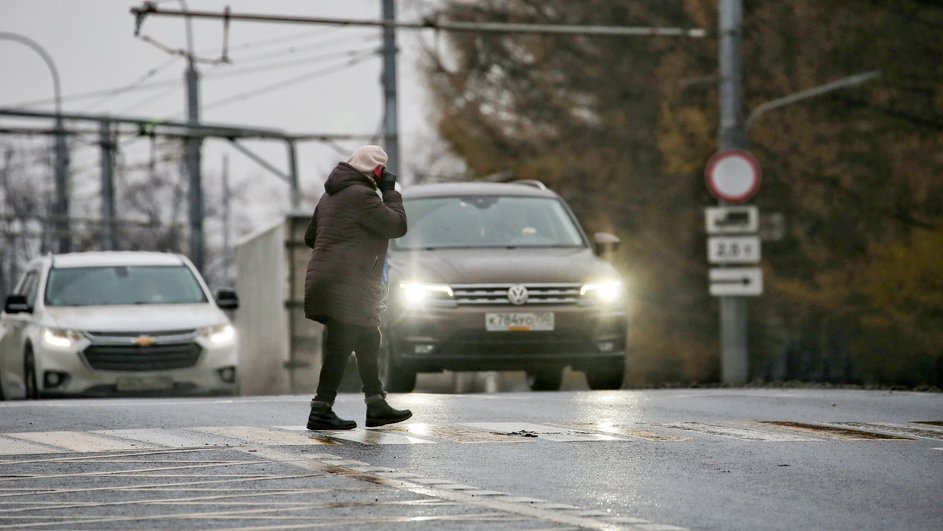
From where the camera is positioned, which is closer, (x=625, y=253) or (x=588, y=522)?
(x=588, y=522)

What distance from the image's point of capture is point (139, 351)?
62.2ft

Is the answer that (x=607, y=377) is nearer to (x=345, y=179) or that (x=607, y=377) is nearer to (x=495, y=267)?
(x=495, y=267)

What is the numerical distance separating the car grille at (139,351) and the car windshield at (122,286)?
1130 mm

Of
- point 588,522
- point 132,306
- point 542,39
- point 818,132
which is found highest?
point 542,39

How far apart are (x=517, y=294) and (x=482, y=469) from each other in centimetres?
703

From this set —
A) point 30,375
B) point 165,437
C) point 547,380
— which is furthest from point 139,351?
point 165,437

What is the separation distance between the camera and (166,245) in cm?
8488

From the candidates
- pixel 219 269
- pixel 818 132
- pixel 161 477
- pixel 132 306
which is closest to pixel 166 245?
pixel 219 269

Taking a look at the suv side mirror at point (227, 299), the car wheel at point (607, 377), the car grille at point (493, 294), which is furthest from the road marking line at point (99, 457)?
the suv side mirror at point (227, 299)

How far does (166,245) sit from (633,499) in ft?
254

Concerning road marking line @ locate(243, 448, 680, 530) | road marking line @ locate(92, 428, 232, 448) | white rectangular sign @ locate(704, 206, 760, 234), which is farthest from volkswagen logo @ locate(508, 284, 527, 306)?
white rectangular sign @ locate(704, 206, 760, 234)

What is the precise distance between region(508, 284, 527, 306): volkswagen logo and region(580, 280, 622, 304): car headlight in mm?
529

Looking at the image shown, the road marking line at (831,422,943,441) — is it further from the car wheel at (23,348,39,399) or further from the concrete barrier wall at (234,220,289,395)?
the concrete barrier wall at (234,220,289,395)

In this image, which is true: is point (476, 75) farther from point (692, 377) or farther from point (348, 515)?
point (348, 515)
